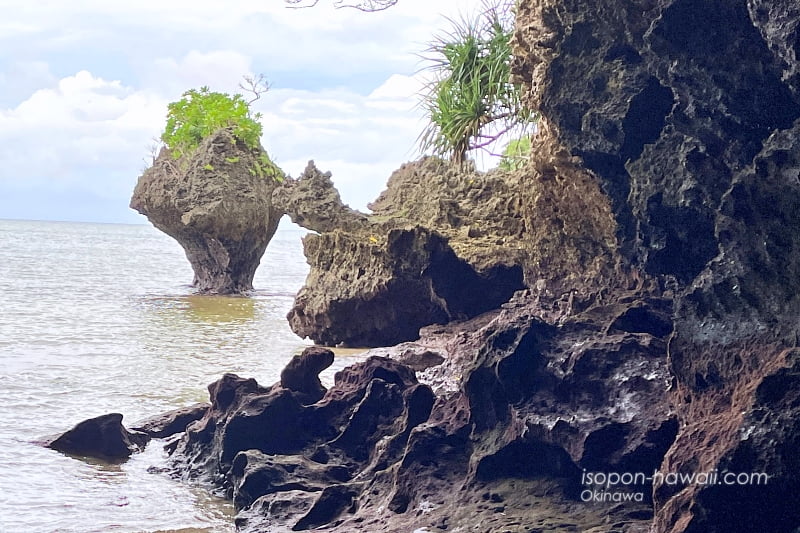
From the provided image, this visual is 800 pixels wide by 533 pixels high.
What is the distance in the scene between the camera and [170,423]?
24.0 feet

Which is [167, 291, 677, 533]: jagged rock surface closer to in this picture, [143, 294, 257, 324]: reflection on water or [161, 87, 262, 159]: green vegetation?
[143, 294, 257, 324]: reflection on water

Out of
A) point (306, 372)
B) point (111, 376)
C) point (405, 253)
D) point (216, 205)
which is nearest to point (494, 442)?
point (306, 372)

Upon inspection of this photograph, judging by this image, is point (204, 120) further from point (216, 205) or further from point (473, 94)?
point (473, 94)

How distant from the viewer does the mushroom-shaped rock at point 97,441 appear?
21.7 feet

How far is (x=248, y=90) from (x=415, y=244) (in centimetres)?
1442


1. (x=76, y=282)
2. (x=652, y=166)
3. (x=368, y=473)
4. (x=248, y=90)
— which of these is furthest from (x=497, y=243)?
(x=76, y=282)

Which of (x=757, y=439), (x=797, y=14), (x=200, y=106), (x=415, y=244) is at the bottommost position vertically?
(x=757, y=439)

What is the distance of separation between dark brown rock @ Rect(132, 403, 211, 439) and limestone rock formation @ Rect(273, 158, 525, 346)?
2977 millimetres

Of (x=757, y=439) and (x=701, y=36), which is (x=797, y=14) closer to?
(x=701, y=36)

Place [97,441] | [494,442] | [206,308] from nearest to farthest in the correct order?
[494,442] → [97,441] → [206,308]

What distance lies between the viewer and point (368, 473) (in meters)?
5.11

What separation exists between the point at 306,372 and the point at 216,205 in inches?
589

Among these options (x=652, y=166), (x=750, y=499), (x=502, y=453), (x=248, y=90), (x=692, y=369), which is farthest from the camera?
(x=248, y=90)

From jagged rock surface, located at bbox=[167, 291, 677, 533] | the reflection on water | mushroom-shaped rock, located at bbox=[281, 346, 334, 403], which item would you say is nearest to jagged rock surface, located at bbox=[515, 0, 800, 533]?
jagged rock surface, located at bbox=[167, 291, 677, 533]
